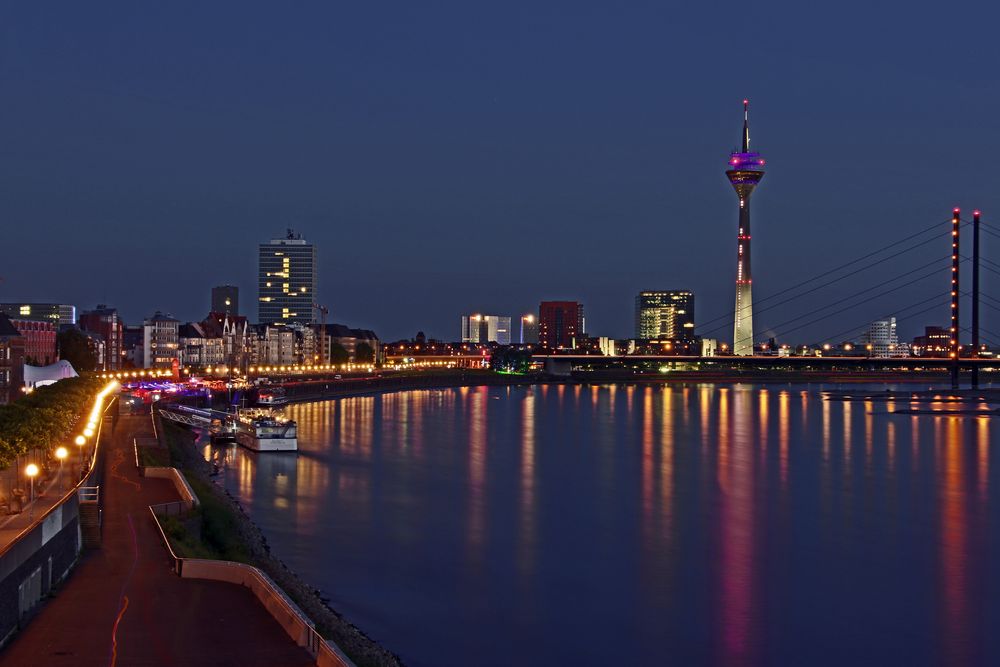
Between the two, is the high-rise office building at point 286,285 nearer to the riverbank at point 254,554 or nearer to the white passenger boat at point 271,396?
the white passenger boat at point 271,396

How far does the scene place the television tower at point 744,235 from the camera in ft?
375

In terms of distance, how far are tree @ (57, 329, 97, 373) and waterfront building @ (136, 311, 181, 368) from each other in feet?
70.6

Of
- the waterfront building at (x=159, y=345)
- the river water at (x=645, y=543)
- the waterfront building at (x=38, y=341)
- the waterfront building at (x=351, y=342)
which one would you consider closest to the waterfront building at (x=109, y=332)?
the waterfront building at (x=159, y=345)

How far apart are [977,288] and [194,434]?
52.2m

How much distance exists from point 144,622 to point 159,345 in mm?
79202

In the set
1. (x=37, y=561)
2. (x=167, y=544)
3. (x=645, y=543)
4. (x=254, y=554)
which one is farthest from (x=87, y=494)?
(x=645, y=543)

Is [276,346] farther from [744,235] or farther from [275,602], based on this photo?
[275,602]

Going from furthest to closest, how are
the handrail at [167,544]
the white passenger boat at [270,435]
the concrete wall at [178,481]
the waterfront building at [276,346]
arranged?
the waterfront building at [276,346] < the white passenger boat at [270,435] < the concrete wall at [178,481] < the handrail at [167,544]

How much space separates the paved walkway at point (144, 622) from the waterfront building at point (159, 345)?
75.4 meters

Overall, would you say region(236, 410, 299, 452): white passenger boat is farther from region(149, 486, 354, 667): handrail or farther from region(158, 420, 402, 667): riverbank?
region(149, 486, 354, 667): handrail

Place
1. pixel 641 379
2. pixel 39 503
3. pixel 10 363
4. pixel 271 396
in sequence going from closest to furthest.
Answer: pixel 39 503 < pixel 10 363 < pixel 271 396 < pixel 641 379

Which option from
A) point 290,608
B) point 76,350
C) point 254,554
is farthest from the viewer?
point 76,350

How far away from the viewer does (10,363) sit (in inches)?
1503

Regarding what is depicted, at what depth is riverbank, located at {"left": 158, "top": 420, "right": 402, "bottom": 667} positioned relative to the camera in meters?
12.0
